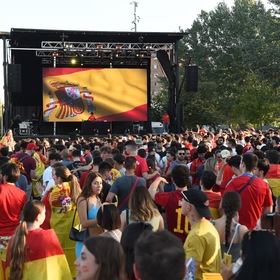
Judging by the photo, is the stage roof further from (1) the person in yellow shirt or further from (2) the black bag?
(1) the person in yellow shirt

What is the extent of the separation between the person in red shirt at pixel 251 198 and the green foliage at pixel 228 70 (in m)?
32.1

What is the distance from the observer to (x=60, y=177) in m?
6.72

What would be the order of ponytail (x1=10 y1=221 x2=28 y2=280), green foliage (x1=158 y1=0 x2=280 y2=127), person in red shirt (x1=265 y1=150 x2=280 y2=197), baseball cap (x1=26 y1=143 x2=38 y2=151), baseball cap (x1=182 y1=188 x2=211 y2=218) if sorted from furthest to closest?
green foliage (x1=158 y1=0 x2=280 y2=127), baseball cap (x1=26 y1=143 x2=38 y2=151), person in red shirt (x1=265 y1=150 x2=280 y2=197), baseball cap (x1=182 y1=188 x2=211 y2=218), ponytail (x1=10 y1=221 x2=28 y2=280)

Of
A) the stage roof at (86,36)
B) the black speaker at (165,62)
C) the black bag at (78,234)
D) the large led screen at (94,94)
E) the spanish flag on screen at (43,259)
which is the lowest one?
the black bag at (78,234)

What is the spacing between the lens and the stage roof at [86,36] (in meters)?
26.0

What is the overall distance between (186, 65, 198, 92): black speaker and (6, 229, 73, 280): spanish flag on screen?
2244 cm

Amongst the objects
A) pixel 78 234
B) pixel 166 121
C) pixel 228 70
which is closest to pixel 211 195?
pixel 78 234

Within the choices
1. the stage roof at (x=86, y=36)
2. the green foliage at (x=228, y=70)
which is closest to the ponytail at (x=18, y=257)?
the stage roof at (x=86, y=36)

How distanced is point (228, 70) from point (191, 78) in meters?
19.1

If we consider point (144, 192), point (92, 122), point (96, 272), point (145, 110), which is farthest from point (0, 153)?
point (145, 110)

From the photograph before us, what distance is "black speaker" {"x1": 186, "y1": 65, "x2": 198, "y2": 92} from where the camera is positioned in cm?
2664

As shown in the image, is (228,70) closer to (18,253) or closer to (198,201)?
(198,201)

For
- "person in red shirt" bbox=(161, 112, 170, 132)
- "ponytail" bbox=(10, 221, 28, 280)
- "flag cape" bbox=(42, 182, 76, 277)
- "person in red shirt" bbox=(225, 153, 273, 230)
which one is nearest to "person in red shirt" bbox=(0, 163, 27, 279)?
"flag cape" bbox=(42, 182, 76, 277)

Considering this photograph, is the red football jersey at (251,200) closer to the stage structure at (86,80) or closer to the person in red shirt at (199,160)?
the person in red shirt at (199,160)
